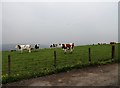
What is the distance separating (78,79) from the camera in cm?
1279

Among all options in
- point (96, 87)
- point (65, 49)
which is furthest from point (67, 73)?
point (65, 49)

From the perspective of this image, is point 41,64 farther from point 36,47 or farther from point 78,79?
point 36,47

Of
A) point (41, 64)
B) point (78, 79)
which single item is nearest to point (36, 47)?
point (41, 64)

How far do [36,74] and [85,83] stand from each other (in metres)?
3.68

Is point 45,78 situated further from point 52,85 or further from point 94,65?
point 94,65

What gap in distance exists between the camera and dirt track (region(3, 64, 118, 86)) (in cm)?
1187

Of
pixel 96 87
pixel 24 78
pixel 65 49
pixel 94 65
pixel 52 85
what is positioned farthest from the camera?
pixel 65 49

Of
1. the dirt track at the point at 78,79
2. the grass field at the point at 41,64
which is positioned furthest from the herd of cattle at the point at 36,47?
the dirt track at the point at 78,79

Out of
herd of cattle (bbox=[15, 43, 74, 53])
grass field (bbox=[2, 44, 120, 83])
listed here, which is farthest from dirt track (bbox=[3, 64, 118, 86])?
herd of cattle (bbox=[15, 43, 74, 53])

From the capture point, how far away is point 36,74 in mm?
14211

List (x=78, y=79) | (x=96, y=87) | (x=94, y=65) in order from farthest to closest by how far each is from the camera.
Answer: (x=94, y=65) → (x=78, y=79) → (x=96, y=87)

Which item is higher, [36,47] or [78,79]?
[36,47]

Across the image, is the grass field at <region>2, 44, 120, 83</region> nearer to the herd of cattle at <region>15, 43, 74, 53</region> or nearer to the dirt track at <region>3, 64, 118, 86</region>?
the dirt track at <region>3, 64, 118, 86</region>

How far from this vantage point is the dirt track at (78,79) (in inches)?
467
